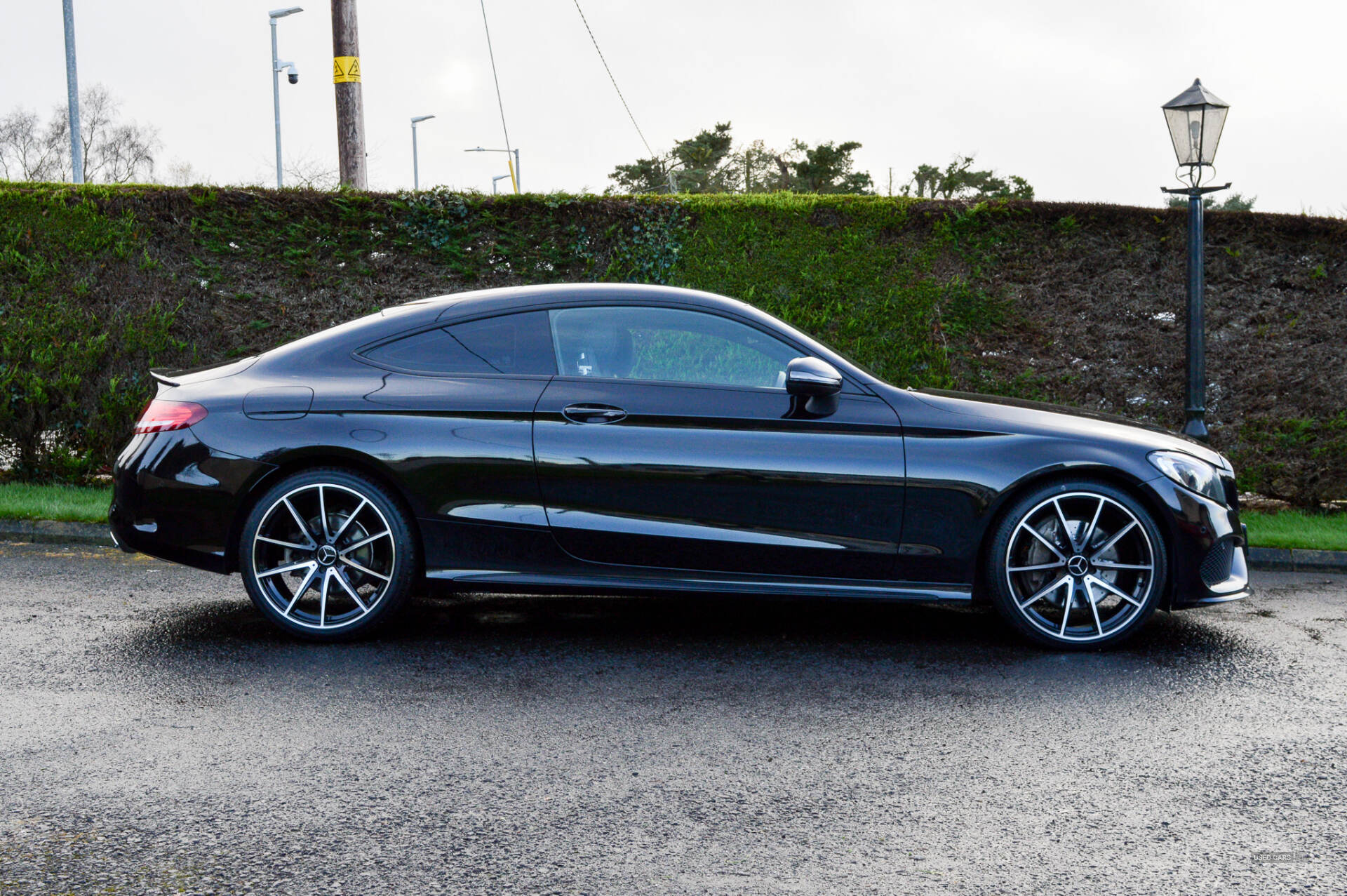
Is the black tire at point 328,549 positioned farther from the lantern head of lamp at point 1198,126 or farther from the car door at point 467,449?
the lantern head of lamp at point 1198,126

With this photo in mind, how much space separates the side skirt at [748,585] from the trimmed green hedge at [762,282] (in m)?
4.55

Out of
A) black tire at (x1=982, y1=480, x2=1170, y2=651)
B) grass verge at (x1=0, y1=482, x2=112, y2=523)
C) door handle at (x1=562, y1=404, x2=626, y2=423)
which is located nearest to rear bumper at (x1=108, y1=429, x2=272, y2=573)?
door handle at (x1=562, y1=404, x2=626, y2=423)

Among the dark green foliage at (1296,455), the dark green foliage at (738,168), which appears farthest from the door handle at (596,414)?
the dark green foliage at (738,168)

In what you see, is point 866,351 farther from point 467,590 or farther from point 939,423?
point 467,590

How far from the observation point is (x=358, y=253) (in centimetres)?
954

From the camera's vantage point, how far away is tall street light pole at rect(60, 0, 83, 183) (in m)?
20.7

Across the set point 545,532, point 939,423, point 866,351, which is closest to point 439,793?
point 545,532

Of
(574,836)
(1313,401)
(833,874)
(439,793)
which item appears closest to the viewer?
(833,874)

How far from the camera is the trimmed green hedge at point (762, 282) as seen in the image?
9242 mm

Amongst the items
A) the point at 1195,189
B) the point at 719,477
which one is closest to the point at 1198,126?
the point at 1195,189

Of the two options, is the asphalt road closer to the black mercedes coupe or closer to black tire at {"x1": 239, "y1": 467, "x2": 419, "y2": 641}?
black tire at {"x1": 239, "y1": 467, "x2": 419, "y2": 641}

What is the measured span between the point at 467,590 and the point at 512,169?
4625cm

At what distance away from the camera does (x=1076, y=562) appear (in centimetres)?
500

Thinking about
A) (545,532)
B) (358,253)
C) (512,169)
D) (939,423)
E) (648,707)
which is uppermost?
(512,169)
